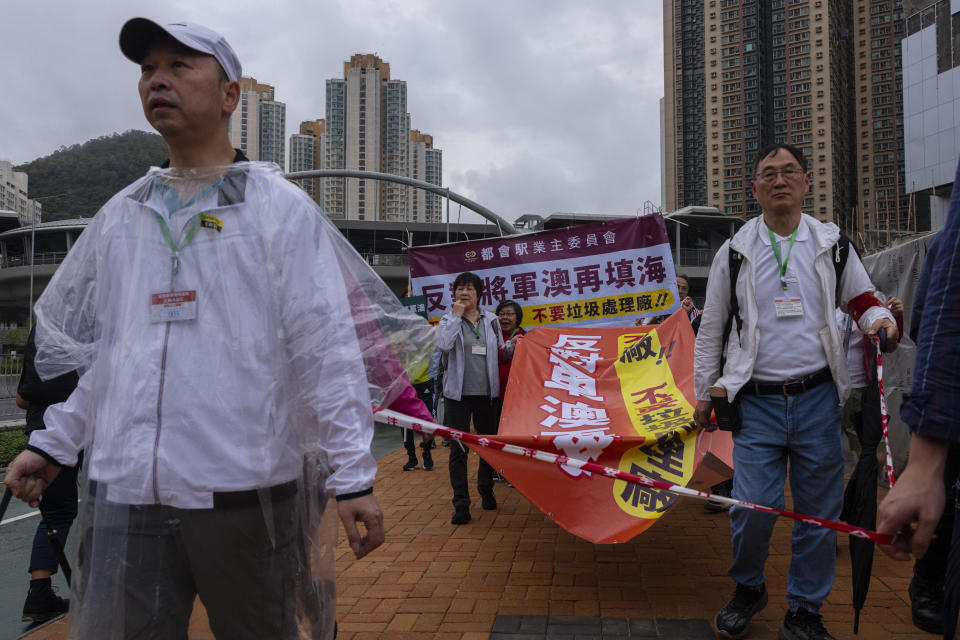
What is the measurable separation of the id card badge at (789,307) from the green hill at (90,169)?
193ft

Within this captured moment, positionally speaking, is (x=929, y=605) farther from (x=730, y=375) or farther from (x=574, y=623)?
(x=574, y=623)

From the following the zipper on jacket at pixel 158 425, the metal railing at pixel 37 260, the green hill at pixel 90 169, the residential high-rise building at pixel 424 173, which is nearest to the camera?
the zipper on jacket at pixel 158 425

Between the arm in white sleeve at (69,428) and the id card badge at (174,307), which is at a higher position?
the id card badge at (174,307)

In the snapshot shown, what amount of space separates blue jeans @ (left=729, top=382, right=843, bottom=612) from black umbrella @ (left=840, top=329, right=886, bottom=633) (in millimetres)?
149

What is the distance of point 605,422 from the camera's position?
4516 millimetres

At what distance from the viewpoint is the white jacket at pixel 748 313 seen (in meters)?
3.17

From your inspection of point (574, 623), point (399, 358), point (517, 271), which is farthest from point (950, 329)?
point (517, 271)

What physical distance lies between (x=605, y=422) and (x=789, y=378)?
1.53 metres

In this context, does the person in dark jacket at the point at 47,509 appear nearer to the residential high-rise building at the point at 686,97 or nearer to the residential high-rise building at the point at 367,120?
the residential high-rise building at the point at 367,120

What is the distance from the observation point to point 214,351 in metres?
1.72

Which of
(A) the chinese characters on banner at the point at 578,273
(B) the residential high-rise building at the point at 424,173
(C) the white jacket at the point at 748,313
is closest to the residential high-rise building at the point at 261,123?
(B) the residential high-rise building at the point at 424,173

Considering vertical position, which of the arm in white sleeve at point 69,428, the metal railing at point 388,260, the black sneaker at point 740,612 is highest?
the metal railing at point 388,260

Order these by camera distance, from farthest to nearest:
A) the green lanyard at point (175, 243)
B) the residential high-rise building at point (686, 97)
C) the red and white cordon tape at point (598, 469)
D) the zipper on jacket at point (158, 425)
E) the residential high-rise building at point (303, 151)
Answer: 1. the residential high-rise building at point (686, 97)
2. the residential high-rise building at point (303, 151)
3. the red and white cordon tape at point (598, 469)
4. the green lanyard at point (175, 243)
5. the zipper on jacket at point (158, 425)

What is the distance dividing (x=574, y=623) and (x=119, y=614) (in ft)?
7.88
